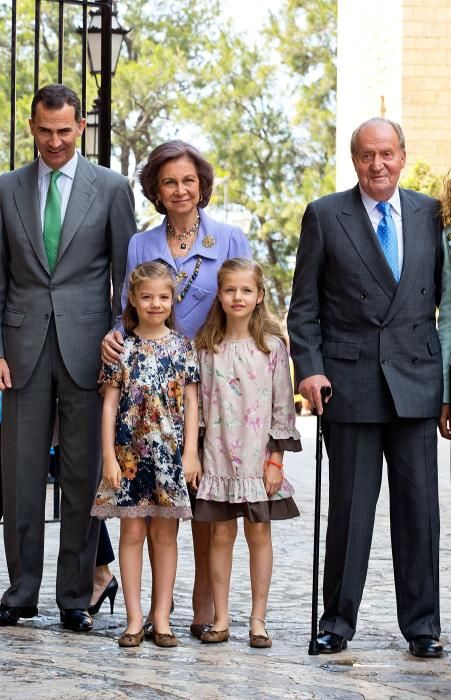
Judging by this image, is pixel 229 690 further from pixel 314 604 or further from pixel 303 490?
pixel 303 490

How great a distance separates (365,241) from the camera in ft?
18.4

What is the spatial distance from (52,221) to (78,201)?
4.9 inches

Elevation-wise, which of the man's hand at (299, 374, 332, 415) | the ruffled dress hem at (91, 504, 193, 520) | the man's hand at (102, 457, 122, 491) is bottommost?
the ruffled dress hem at (91, 504, 193, 520)

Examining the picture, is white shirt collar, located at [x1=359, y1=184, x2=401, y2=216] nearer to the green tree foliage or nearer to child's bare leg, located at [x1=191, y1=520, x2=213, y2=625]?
child's bare leg, located at [x1=191, y1=520, x2=213, y2=625]

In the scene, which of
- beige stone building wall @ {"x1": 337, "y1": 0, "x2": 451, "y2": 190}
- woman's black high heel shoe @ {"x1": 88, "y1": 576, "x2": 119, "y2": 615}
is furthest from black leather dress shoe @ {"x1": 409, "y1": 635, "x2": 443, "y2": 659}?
beige stone building wall @ {"x1": 337, "y1": 0, "x2": 451, "y2": 190}

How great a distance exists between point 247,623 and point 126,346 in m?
1.23

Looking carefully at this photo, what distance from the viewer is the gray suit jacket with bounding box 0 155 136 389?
5961 mm

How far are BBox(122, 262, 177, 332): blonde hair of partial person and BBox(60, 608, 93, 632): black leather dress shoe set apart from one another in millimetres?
1085

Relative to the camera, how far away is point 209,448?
5.70 metres

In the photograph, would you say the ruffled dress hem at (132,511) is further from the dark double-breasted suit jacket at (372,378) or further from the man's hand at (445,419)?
the man's hand at (445,419)

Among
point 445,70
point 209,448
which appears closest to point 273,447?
point 209,448

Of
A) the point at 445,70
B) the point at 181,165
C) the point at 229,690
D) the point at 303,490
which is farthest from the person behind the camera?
the point at 445,70

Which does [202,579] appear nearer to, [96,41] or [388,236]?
[388,236]

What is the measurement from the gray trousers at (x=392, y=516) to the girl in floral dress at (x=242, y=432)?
0.20m
